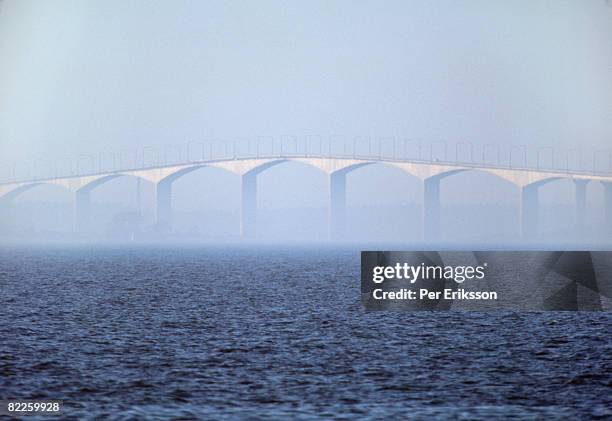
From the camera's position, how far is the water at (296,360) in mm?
16781

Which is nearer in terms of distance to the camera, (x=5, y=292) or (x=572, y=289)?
(x=5, y=292)

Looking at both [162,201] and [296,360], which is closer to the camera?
[296,360]

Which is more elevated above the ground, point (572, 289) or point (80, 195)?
point (80, 195)

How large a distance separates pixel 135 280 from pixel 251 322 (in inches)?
1079

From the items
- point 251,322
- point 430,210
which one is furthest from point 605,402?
point 430,210

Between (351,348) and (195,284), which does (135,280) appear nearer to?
(195,284)

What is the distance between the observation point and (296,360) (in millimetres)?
22312

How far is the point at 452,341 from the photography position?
2639 cm

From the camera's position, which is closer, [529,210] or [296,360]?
[296,360]

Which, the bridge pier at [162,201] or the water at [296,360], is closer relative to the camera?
the water at [296,360]

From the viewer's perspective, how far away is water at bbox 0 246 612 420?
55.1ft

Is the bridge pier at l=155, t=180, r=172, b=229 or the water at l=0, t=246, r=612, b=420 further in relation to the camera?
the bridge pier at l=155, t=180, r=172, b=229

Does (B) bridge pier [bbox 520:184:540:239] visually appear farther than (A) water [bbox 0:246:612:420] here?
Yes

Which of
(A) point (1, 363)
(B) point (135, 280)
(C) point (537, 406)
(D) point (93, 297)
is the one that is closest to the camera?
(C) point (537, 406)
